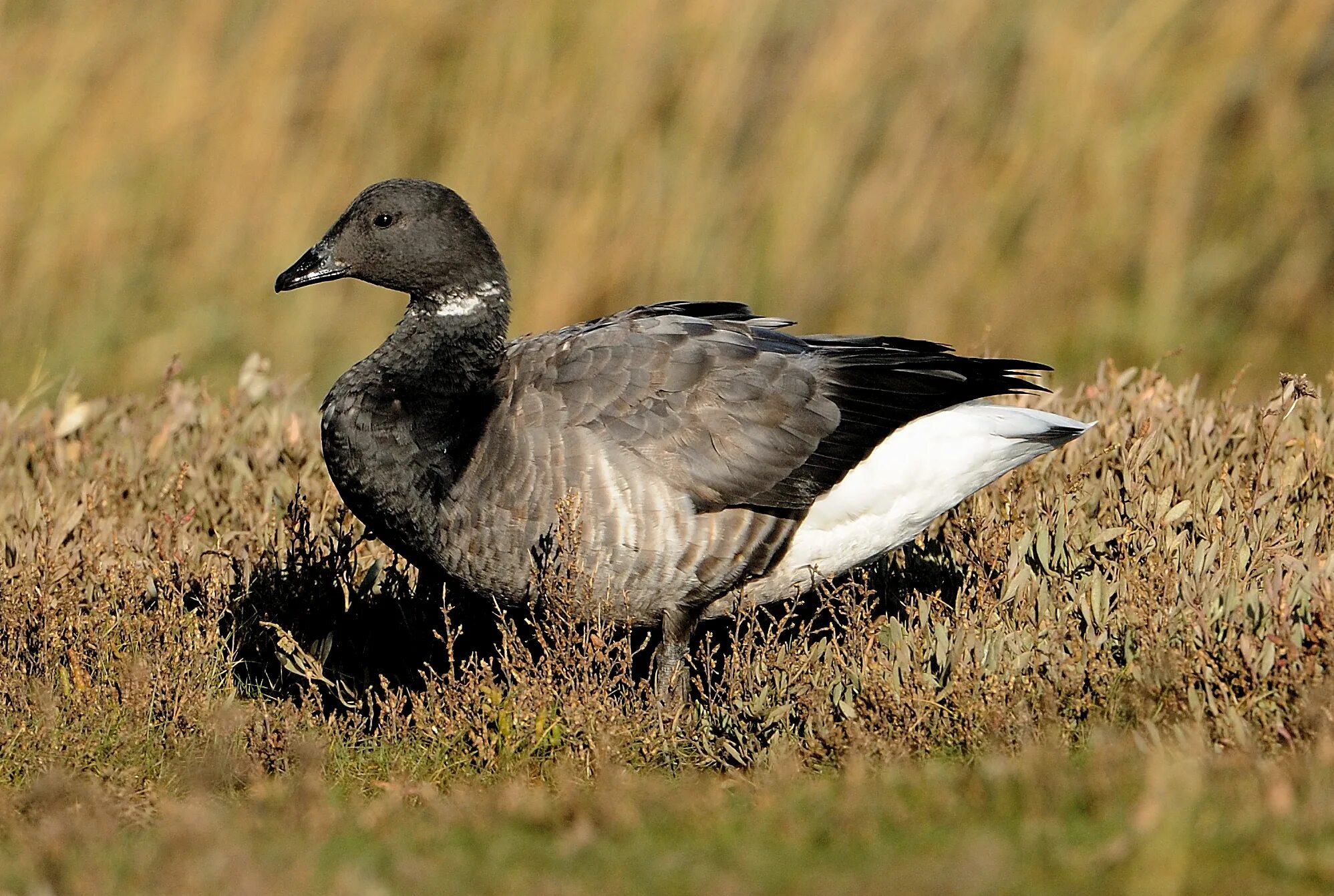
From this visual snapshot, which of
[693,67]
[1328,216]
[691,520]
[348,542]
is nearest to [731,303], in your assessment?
[691,520]

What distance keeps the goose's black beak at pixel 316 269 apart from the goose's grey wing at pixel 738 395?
0.80 m

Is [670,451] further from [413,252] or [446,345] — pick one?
[413,252]

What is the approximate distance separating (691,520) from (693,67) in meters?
5.60

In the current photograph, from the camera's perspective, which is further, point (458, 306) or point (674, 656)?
point (458, 306)

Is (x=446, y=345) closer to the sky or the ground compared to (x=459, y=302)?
closer to the ground

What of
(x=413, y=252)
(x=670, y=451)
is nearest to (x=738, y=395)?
(x=670, y=451)

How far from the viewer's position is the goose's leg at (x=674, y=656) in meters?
5.62

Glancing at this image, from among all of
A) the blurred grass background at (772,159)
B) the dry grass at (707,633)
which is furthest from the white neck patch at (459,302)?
the blurred grass background at (772,159)

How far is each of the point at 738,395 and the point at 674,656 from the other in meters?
0.93

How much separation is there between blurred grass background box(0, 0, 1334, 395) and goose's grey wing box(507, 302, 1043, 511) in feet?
14.4

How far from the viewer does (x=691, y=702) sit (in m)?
5.67

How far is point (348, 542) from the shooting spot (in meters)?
6.04

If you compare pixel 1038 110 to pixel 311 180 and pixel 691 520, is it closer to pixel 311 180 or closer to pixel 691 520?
pixel 311 180

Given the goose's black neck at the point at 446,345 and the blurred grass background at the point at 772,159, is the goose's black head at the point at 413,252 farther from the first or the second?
the blurred grass background at the point at 772,159
